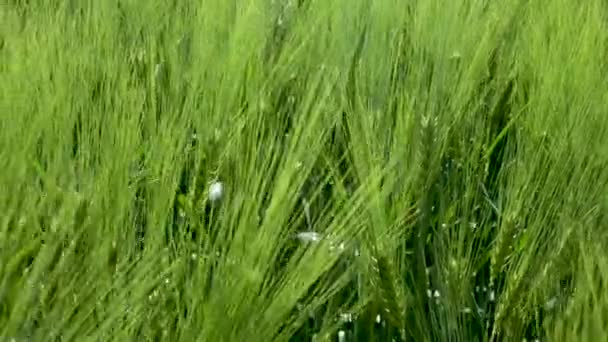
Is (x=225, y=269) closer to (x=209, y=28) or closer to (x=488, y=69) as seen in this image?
(x=209, y=28)

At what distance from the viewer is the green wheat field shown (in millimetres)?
701

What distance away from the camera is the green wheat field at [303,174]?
0.70 m

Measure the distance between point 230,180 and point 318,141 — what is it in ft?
0.33

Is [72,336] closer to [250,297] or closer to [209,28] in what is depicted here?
Result: [250,297]

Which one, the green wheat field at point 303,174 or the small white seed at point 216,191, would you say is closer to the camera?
the green wheat field at point 303,174

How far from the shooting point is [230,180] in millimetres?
881

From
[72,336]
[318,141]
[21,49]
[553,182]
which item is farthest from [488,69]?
[72,336]

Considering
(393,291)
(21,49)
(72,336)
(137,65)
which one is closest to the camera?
(72,336)

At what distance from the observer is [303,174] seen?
801 mm

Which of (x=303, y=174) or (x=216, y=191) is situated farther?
(x=216, y=191)

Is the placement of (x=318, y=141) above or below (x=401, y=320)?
above

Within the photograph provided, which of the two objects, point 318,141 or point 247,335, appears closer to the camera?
point 247,335

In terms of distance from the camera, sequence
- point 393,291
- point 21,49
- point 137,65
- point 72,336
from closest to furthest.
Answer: point 72,336 → point 393,291 → point 21,49 → point 137,65

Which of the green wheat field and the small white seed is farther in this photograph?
the small white seed
